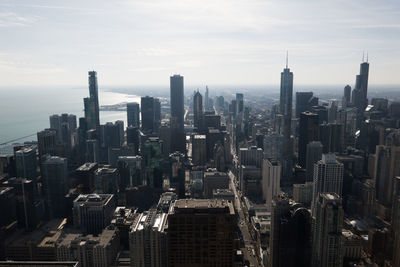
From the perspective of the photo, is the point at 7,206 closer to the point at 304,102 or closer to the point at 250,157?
the point at 250,157

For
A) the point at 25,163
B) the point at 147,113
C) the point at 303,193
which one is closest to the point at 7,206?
the point at 25,163

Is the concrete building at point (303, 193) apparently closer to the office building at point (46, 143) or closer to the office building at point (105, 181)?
the office building at point (105, 181)

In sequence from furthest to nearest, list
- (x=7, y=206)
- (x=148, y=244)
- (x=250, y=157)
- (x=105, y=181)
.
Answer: (x=250, y=157), (x=105, y=181), (x=7, y=206), (x=148, y=244)

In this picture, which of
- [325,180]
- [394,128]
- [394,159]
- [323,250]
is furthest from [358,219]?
[394,128]

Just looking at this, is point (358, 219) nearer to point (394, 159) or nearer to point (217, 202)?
point (394, 159)

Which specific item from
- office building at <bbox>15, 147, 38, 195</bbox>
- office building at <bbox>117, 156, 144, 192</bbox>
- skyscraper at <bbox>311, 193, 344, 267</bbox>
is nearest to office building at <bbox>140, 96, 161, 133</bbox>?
office building at <bbox>117, 156, 144, 192</bbox>

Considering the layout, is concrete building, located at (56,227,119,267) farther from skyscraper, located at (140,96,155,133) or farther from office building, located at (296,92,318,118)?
office building, located at (296,92,318,118)
